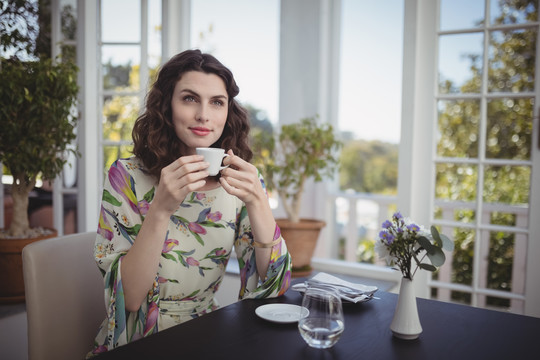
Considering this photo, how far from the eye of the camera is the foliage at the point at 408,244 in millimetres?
1007

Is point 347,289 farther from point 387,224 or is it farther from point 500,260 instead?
point 500,260

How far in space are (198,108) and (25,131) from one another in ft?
4.22

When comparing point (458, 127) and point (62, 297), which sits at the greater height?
point (458, 127)

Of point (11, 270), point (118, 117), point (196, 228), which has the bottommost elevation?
point (11, 270)

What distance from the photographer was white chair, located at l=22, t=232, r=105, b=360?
120cm

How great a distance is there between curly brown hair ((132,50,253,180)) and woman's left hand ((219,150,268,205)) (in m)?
0.29

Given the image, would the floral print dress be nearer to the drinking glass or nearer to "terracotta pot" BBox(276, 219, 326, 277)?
the drinking glass

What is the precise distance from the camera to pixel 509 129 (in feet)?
12.0

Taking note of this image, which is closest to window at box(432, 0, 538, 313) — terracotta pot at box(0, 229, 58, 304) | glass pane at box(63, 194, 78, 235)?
terracotta pot at box(0, 229, 58, 304)

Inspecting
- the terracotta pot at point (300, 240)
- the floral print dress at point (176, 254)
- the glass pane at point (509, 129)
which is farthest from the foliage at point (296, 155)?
the glass pane at point (509, 129)

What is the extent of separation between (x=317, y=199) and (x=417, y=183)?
2.36 ft

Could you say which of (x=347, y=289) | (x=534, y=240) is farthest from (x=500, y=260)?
(x=347, y=289)

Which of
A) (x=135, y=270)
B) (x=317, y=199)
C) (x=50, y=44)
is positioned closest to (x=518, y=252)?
(x=317, y=199)

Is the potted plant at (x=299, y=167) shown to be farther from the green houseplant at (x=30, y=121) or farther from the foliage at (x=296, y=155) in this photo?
the green houseplant at (x=30, y=121)
